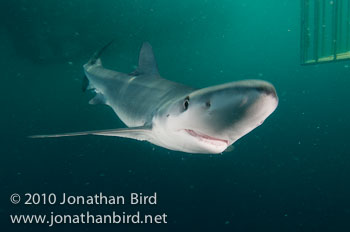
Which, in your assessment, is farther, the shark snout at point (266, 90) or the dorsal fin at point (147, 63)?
the dorsal fin at point (147, 63)

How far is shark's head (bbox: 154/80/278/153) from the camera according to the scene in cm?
187

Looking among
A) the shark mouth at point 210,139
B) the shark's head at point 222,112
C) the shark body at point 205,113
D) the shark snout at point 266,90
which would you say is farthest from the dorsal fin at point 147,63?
the shark snout at point 266,90

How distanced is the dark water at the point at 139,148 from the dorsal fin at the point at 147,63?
668 cm

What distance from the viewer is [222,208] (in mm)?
10914

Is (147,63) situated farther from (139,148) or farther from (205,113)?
(139,148)

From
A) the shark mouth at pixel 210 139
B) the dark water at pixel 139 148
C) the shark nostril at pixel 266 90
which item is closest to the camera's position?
the shark nostril at pixel 266 90

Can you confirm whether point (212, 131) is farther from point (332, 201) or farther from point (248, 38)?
point (248, 38)

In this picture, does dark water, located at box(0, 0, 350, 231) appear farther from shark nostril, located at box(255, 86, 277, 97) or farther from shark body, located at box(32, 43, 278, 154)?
shark nostril, located at box(255, 86, 277, 97)

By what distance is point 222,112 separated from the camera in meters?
2.00

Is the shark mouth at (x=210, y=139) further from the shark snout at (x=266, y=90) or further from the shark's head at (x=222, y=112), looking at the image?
the shark snout at (x=266, y=90)

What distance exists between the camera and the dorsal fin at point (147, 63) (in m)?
5.55

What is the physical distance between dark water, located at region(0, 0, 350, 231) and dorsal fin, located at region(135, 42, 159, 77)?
6.68 m

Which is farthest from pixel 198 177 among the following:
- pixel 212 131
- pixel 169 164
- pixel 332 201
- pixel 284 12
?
pixel 284 12

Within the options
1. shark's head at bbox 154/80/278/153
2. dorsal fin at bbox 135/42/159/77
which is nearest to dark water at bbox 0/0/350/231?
dorsal fin at bbox 135/42/159/77
